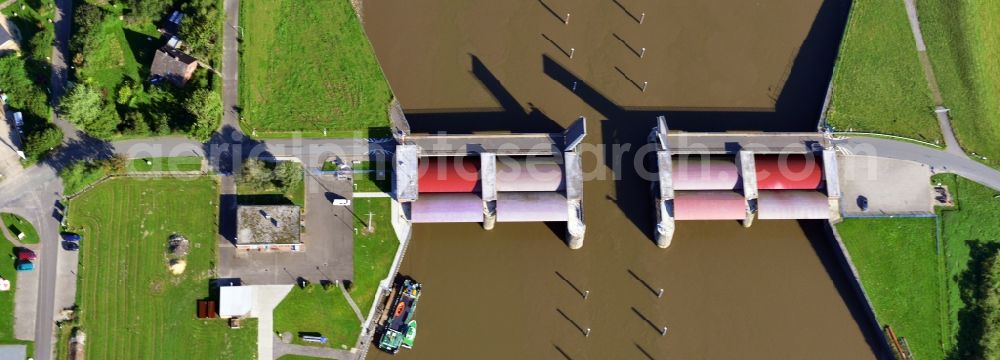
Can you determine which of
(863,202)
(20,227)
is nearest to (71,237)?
(20,227)

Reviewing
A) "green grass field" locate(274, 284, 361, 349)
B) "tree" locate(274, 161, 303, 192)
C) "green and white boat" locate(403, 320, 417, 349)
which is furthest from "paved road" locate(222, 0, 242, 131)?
"green and white boat" locate(403, 320, 417, 349)

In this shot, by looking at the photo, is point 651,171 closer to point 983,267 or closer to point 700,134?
point 700,134

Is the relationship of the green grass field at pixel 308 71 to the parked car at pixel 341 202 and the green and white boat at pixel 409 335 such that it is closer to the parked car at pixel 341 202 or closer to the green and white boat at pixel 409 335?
the parked car at pixel 341 202

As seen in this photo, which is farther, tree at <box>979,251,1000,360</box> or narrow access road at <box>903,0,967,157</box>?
narrow access road at <box>903,0,967,157</box>

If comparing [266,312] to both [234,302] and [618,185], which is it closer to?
[234,302]

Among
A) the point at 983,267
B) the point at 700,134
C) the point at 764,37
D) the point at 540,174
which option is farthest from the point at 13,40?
the point at 983,267

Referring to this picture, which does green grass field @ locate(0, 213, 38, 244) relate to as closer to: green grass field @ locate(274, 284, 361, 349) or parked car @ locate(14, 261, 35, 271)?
parked car @ locate(14, 261, 35, 271)
